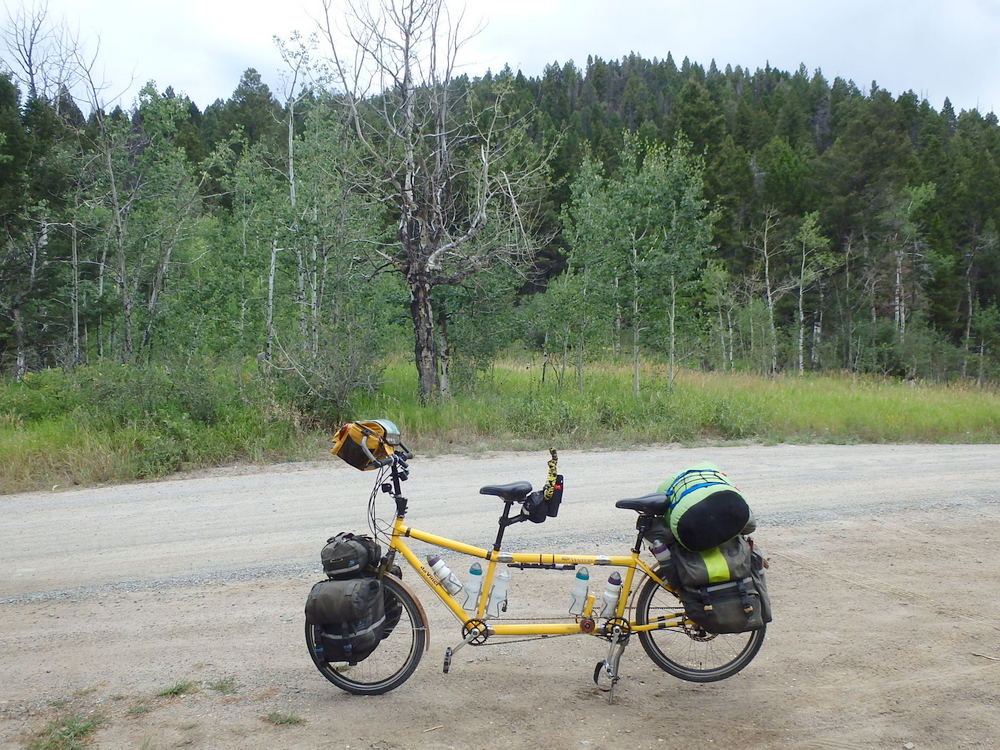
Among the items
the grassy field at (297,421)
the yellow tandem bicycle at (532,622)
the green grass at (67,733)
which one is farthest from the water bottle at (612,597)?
the grassy field at (297,421)

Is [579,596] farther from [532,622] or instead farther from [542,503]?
[542,503]

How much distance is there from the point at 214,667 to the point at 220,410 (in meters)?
8.34

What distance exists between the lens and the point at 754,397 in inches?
659

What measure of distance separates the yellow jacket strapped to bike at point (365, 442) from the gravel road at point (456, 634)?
1317mm

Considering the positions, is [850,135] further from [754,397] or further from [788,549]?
[788,549]

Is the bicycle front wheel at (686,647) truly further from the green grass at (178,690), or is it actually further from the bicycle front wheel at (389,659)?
the green grass at (178,690)

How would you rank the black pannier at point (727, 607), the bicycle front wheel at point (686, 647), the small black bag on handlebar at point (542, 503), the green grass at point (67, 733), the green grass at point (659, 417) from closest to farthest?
the green grass at point (67, 733)
the black pannier at point (727, 607)
the small black bag on handlebar at point (542, 503)
the bicycle front wheel at point (686, 647)
the green grass at point (659, 417)

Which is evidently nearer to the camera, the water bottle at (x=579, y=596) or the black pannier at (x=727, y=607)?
the black pannier at (x=727, y=607)

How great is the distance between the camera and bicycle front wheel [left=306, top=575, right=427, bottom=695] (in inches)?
161

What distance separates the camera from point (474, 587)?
413 centimetres

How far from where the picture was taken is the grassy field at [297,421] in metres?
10.5

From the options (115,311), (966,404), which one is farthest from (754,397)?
(115,311)

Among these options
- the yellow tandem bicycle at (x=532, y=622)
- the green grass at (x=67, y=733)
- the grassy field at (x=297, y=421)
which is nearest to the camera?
the green grass at (x=67, y=733)

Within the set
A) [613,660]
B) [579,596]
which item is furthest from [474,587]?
[613,660]
